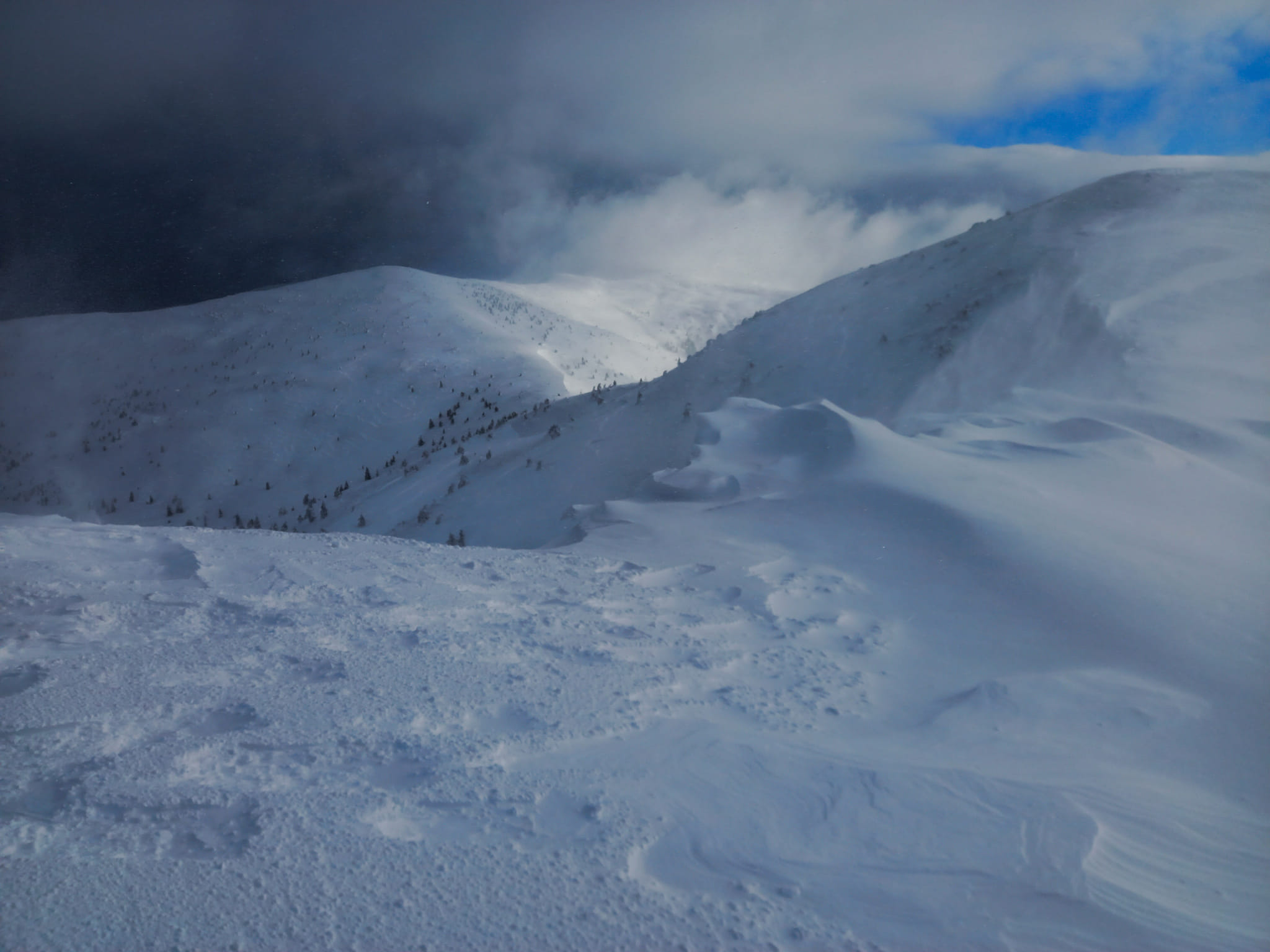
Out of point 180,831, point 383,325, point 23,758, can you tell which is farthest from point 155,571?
point 383,325

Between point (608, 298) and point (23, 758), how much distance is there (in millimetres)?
39729

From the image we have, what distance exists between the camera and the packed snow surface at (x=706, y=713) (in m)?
1.97

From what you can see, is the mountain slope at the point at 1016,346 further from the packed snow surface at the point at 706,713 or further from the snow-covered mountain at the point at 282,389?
the snow-covered mountain at the point at 282,389

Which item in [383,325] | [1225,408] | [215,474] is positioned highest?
[383,325]

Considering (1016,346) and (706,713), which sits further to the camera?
(1016,346)

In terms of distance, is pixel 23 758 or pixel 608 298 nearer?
pixel 23 758

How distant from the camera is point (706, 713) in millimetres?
2961

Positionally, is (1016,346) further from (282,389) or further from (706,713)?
(282,389)

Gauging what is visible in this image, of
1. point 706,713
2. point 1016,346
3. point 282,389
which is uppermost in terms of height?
point 1016,346

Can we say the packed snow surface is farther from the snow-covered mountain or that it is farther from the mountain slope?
the snow-covered mountain

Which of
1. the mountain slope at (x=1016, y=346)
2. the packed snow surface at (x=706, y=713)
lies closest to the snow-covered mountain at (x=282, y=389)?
the mountain slope at (x=1016, y=346)

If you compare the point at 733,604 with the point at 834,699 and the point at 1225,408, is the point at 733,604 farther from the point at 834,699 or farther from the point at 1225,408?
the point at 1225,408

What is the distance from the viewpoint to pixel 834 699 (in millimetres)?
3148

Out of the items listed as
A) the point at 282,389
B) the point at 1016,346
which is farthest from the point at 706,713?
the point at 282,389
